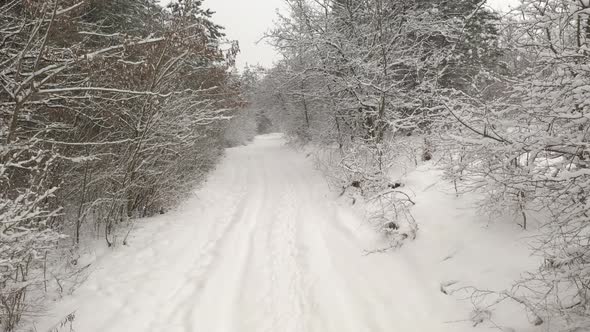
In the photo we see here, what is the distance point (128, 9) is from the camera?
12.7m

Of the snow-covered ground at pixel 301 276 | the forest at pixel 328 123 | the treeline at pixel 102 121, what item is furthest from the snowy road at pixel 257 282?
the treeline at pixel 102 121

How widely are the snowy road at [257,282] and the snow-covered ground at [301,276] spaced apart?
2cm

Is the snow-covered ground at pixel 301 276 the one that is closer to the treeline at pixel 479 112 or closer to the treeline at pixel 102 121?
the treeline at pixel 479 112

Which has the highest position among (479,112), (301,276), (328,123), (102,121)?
(102,121)

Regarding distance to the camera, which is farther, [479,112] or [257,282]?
[257,282]

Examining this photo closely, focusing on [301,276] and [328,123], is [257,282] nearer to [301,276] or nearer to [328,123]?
[301,276]

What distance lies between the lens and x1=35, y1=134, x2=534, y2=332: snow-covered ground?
468 cm

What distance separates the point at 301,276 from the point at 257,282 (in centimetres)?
79

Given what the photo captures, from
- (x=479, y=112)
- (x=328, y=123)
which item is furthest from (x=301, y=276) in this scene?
(x=328, y=123)

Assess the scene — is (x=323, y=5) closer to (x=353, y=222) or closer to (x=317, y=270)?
(x=353, y=222)

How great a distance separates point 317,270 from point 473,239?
2668mm

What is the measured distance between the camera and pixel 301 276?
6191 mm

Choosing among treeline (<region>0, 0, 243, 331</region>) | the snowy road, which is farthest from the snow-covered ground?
treeline (<region>0, 0, 243, 331</region>)

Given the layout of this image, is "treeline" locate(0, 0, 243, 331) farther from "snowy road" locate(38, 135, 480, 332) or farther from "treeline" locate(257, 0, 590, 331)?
"treeline" locate(257, 0, 590, 331)
